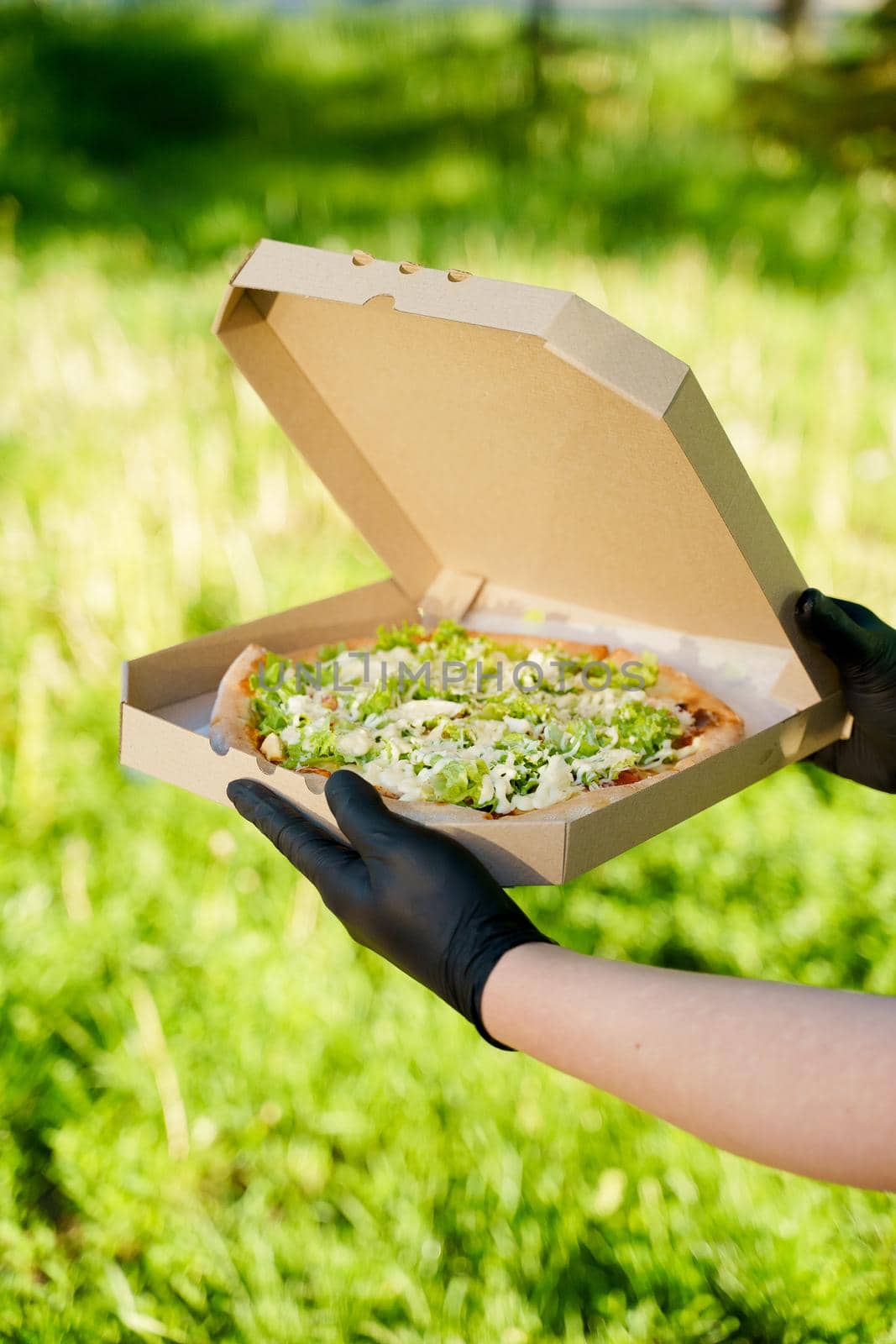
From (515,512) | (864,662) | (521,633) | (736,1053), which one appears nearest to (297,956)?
(521,633)

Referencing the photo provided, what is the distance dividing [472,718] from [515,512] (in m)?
0.44

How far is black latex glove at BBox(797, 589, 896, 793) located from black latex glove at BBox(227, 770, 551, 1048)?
0.76m

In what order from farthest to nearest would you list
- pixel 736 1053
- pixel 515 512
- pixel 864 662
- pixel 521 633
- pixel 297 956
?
pixel 297 956 → pixel 521 633 → pixel 515 512 → pixel 864 662 → pixel 736 1053

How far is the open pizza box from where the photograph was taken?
1.56 metres

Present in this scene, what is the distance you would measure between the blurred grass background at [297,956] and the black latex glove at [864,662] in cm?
109

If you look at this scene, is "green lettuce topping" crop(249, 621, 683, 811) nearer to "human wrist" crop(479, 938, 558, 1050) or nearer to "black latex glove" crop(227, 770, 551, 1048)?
"black latex glove" crop(227, 770, 551, 1048)

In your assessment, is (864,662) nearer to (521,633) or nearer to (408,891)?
(521,633)

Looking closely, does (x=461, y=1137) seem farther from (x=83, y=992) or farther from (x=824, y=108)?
(x=824, y=108)

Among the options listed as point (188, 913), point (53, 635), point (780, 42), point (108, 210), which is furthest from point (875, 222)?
point (188, 913)

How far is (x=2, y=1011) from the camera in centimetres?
304

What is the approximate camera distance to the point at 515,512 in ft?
7.73

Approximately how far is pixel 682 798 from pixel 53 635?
3.23 meters

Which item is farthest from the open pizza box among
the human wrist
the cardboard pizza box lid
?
the human wrist

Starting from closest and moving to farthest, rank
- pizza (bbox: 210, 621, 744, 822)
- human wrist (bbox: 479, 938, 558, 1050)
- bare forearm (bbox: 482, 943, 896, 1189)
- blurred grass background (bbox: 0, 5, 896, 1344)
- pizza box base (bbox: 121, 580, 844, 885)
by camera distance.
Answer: bare forearm (bbox: 482, 943, 896, 1189)
human wrist (bbox: 479, 938, 558, 1050)
pizza box base (bbox: 121, 580, 844, 885)
pizza (bbox: 210, 621, 744, 822)
blurred grass background (bbox: 0, 5, 896, 1344)
